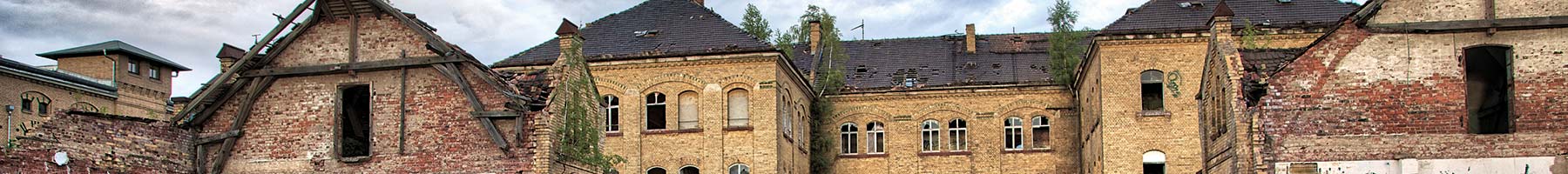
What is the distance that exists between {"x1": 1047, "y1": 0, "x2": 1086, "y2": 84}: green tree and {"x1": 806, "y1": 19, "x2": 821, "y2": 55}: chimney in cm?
565

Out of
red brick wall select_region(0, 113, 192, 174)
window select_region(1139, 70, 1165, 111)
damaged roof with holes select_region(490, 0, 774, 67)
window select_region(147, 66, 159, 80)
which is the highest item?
window select_region(147, 66, 159, 80)

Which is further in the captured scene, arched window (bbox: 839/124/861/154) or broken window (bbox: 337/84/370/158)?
arched window (bbox: 839/124/861/154)

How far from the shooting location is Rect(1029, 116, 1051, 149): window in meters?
43.1

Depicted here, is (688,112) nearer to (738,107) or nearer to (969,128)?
(738,107)

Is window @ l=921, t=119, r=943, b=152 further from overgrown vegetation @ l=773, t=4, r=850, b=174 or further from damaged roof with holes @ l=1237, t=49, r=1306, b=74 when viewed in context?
damaged roof with holes @ l=1237, t=49, r=1306, b=74

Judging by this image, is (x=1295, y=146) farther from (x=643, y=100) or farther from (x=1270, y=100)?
(x=643, y=100)

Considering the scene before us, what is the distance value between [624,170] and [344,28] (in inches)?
515

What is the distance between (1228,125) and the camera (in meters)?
22.1

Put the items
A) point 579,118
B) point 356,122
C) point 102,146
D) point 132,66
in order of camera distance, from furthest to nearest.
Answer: point 132,66
point 356,122
point 579,118
point 102,146

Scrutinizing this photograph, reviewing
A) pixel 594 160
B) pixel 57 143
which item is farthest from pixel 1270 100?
pixel 57 143

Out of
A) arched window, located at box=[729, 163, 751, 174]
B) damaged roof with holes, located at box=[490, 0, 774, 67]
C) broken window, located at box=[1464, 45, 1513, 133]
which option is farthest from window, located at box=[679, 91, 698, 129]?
broken window, located at box=[1464, 45, 1513, 133]

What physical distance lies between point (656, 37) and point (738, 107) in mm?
2624

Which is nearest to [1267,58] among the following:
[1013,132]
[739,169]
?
[739,169]

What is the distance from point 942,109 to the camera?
43594 millimetres
